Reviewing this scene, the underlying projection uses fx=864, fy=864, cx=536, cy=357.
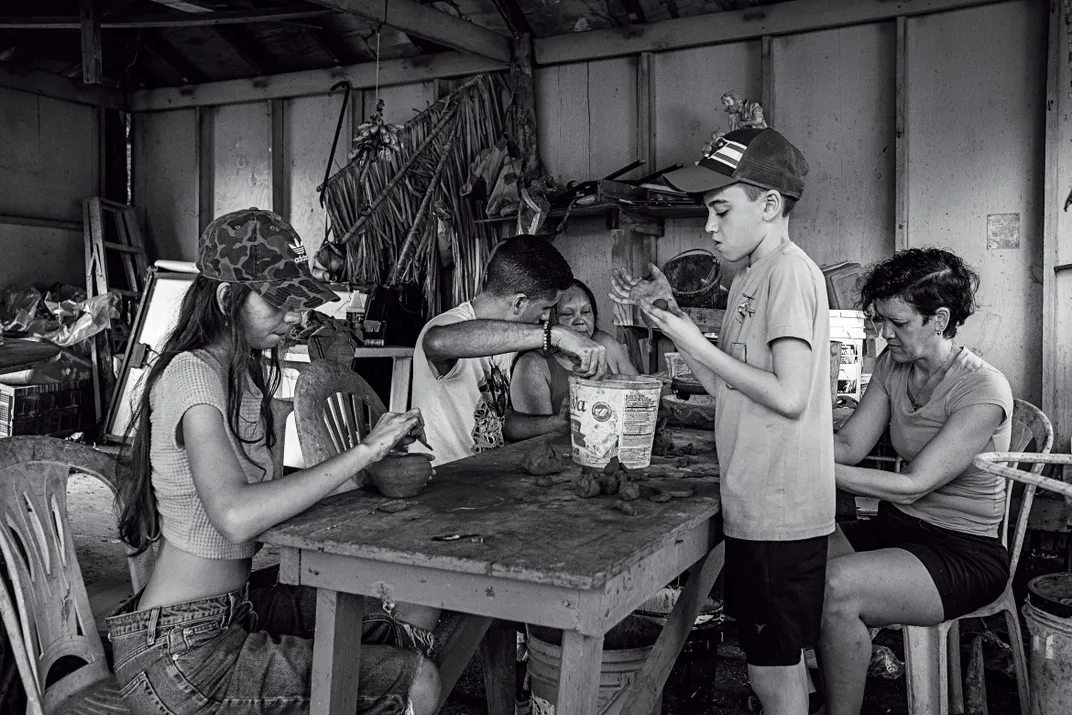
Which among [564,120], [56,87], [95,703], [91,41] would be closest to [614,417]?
[95,703]

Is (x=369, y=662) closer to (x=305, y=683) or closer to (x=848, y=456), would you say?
(x=305, y=683)

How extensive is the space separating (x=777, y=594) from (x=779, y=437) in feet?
1.38

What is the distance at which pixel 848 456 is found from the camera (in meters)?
3.20

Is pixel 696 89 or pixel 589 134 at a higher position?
pixel 696 89

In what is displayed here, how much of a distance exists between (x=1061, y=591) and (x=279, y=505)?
103 inches

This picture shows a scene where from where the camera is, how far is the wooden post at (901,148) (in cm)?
566

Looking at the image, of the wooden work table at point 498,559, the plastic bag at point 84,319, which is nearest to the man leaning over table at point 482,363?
the wooden work table at point 498,559

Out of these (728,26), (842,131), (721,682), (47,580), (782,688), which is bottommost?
(721,682)

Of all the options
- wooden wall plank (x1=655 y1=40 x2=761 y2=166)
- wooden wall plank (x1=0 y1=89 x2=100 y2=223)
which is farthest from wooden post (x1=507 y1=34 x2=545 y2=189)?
wooden wall plank (x1=0 y1=89 x2=100 y2=223)

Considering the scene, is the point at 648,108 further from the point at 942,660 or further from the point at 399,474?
the point at 399,474

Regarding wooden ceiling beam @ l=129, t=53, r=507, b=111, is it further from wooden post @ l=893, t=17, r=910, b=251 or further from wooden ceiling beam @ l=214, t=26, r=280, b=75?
wooden post @ l=893, t=17, r=910, b=251

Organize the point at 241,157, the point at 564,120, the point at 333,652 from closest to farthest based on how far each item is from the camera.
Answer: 1. the point at 333,652
2. the point at 564,120
3. the point at 241,157

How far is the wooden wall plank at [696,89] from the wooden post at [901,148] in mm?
948

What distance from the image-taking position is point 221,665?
6.35ft
